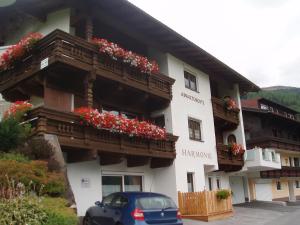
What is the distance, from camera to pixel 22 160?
11070 millimetres

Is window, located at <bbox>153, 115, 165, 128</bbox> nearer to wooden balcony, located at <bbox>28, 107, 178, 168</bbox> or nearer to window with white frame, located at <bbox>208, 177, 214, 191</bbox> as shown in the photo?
wooden balcony, located at <bbox>28, 107, 178, 168</bbox>

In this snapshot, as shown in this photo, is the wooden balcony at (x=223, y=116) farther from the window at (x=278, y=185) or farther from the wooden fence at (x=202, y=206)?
the window at (x=278, y=185)

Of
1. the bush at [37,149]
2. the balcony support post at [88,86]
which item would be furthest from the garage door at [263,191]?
the bush at [37,149]

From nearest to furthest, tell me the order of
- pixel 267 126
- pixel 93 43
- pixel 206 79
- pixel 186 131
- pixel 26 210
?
1. pixel 26 210
2. pixel 93 43
3. pixel 186 131
4. pixel 206 79
5. pixel 267 126

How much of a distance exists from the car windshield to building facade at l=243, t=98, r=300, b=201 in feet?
60.6

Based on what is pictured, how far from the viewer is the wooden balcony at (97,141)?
44.3ft

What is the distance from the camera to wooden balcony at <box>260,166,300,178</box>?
35188mm

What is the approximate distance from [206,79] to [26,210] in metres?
18.7

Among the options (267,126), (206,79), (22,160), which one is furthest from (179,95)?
(267,126)

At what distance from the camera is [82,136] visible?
14.7 meters

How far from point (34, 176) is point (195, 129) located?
14015mm

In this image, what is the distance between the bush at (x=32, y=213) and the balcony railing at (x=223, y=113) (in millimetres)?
17689

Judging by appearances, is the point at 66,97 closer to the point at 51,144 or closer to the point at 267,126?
the point at 51,144

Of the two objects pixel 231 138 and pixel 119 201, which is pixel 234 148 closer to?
pixel 231 138
